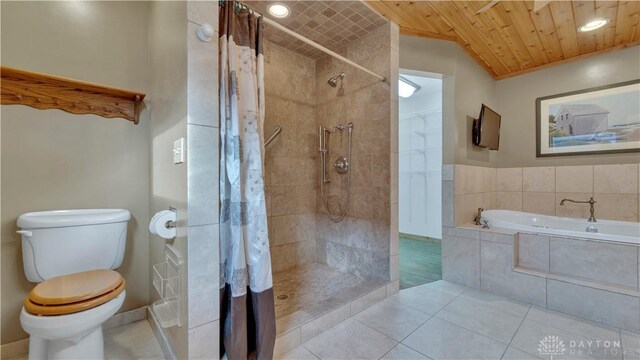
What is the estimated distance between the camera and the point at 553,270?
82.9 inches

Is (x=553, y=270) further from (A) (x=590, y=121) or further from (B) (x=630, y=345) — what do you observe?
(A) (x=590, y=121)

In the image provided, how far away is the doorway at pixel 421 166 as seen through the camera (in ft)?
13.4

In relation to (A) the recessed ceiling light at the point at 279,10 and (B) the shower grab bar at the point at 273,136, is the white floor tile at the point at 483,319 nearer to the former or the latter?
(B) the shower grab bar at the point at 273,136

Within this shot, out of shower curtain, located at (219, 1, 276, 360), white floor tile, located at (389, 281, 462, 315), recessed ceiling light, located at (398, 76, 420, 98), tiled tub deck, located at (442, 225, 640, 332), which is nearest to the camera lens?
shower curtain, located at (219, 1, 276, 360)

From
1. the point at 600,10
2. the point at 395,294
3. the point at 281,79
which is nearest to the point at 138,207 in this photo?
the point at 281,79

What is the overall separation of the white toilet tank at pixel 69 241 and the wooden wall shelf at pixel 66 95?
656mm

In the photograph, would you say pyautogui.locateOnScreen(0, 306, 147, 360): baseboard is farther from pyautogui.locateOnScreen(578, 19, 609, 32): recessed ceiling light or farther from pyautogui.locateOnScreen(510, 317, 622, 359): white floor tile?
pyautogui.locateOnScreen(578, 19, 609, 32): recessed ceiling light

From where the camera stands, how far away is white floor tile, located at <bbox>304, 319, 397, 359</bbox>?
4.89ft

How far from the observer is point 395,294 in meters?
2.27

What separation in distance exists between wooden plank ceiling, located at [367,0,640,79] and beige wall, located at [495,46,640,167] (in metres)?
0.13

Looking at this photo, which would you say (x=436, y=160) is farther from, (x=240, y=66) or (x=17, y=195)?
(x=17, y=195)

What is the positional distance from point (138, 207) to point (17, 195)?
1.90ft

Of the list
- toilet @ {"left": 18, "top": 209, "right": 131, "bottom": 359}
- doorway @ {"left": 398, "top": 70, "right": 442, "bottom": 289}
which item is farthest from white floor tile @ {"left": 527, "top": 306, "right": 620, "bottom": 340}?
toilet @ {"left": 18, "top": 209, "right": 131, "bottom": 359}

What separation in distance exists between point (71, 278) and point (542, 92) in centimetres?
471
